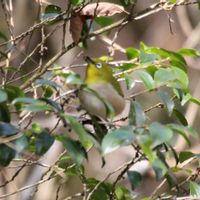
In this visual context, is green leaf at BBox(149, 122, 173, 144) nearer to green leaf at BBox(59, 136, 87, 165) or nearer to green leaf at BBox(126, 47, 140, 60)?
green leaf at BBox(59, 136, 87, 165)

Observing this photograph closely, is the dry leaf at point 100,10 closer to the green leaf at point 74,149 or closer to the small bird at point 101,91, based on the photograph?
the small bird at point 101,91

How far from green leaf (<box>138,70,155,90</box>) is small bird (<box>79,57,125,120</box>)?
0.18 ft

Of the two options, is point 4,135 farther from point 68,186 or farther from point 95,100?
point 68,186

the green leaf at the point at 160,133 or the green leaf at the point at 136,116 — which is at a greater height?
the green leaf at the point at 160,133

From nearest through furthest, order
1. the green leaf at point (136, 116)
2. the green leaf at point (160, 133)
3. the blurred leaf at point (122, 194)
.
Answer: the green leaf at point (160, 133), the green leaf at point (136, 116), the blurred leaf at point (122, 194)

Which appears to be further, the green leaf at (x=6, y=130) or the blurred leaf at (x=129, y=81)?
the blurred leaf at (x=129, y=81)

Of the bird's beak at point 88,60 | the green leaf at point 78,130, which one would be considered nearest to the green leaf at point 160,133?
the green leaf at point 78,130

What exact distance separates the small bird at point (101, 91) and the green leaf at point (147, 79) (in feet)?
0.18

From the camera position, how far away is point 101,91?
117 cm

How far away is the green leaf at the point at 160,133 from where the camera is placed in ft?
2.90

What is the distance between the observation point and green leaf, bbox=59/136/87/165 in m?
0.94

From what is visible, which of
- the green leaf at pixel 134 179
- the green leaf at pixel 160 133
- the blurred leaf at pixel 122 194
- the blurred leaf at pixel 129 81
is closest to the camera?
the green leaf at pixel 160 133

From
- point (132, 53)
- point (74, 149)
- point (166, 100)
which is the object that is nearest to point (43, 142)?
point (74, 149)

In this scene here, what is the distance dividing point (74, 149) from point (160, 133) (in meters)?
0.15
